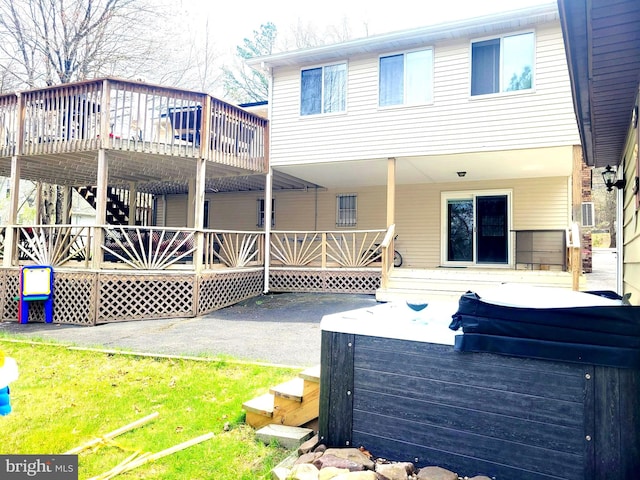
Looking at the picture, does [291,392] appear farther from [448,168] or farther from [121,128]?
[448,168]

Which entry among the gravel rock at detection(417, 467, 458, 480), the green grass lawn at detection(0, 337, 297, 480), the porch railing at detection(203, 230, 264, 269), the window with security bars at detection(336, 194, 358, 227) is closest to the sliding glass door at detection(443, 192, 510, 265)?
the window with security bars at detection(336, 194, 358, 227)

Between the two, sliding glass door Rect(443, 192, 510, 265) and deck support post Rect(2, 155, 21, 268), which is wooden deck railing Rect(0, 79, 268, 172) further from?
sliding glass door Rect(443, 192, 510, 265)

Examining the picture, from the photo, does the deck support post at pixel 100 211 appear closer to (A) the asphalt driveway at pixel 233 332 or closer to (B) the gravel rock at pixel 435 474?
(A) the asphalt driveway at pixel 233 332

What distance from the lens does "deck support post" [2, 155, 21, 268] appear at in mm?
9039

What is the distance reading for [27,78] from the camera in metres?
15.1

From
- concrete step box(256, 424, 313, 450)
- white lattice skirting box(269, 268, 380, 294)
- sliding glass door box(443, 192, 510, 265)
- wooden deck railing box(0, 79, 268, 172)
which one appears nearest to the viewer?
concrete step box(256, 424, 313, 450)

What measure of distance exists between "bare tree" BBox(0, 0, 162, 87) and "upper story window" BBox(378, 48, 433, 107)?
9.88 metres

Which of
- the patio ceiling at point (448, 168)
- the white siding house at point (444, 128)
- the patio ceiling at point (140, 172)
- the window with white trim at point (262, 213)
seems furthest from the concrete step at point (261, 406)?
the window with white trim at point (262, 213)

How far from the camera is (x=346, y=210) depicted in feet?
44.3

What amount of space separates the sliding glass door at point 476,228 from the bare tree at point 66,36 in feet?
40.5

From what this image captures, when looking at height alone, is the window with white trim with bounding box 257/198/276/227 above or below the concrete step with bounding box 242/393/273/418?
above

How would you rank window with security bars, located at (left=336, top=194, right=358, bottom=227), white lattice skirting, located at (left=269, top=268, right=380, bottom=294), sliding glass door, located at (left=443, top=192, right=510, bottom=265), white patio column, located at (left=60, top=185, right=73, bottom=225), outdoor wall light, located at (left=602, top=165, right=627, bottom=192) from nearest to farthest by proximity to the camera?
outdoor wall light, located at (left=602, top=165, right=627, bottom=192) < white lattice skirting, located at (left=269, top=268, right=380, bottom=294) < sliding glass door, located at (left=443, top=192, right=510, bottom=265) < white patio column, located at (left=60, top=185, right=73, bottom=225) < window with security bars, located at (left=336, top=194, right=358, bottom=227)

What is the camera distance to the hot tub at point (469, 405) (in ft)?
7.16

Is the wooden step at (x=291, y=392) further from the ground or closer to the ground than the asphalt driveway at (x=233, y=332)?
further from the ground
